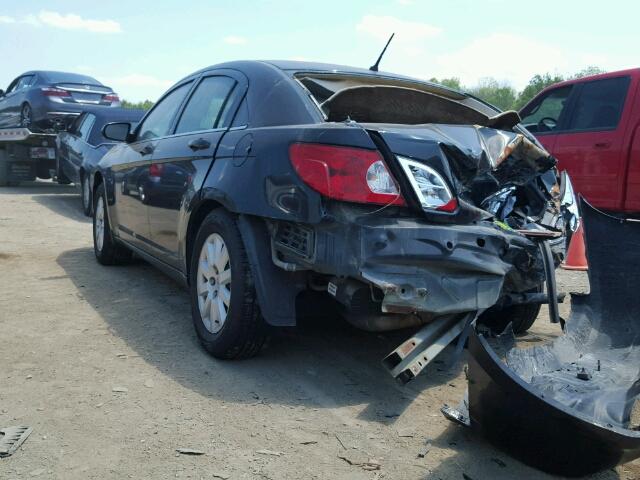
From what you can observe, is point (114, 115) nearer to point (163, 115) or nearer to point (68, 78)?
point (68, 78)

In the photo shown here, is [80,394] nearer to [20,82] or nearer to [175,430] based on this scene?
[175,430]

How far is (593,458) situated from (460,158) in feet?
4.86

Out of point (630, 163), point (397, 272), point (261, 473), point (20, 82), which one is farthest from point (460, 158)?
point (20, 82)

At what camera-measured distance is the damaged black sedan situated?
9.86 feet

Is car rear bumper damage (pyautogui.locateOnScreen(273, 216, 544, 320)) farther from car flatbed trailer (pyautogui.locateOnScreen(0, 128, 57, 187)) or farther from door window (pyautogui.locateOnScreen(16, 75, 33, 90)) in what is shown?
door window (pyautogui.locateOnScreen(16, 75, 33, 90))

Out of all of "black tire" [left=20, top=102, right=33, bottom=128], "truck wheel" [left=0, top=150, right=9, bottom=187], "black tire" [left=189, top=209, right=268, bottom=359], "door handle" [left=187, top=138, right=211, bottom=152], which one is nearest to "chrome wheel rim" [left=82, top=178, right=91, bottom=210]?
"truck wheel" [left=0, top=150, right=9, bottom=187]

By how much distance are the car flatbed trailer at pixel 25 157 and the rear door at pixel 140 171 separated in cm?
889

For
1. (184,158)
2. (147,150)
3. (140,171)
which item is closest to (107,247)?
(140,171)

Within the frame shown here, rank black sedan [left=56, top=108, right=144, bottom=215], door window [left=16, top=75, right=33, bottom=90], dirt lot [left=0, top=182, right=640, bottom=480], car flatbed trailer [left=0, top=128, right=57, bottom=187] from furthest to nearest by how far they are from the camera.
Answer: door window [left=16, top=75, right=33, bottom=90], car flatbed trailer [left=0, top=128, right=57, bottom=187], black sedan [left=56, top=108, right=144, bottom=215], dirt lot [left=0, top=182, right=640, bottom=480]

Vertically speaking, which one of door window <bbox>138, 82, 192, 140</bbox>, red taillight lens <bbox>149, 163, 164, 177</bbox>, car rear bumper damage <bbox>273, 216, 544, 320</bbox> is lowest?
car rear bumper damage <bbox>273, 216, 544, 320</bbox>

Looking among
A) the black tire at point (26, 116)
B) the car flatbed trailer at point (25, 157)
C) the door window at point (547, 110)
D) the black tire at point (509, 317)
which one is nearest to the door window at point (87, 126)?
the car flatbed trailer at point (25, 157)

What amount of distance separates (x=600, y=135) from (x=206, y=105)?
4606mm

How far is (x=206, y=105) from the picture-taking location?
4.49m

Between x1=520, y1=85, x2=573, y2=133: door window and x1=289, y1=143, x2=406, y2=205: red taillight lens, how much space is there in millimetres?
5447
